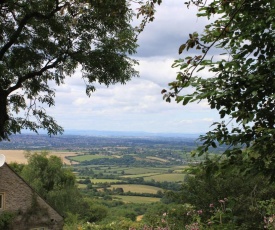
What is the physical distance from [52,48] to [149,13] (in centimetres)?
585

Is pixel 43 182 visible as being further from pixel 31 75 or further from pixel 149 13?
pixel 149 13

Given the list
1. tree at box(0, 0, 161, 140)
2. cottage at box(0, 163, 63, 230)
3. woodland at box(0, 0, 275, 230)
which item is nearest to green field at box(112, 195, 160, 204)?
cottage at box(0, 163, 63, 230)

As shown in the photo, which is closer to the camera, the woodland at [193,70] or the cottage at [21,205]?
the woodland at [193,70]

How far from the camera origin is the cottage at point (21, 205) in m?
23.6

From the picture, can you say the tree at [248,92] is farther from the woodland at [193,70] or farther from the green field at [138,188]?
the green field at [138,188]

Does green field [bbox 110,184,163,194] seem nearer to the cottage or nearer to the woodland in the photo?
the cottage

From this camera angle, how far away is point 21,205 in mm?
24344

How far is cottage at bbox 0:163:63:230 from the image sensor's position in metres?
23.6

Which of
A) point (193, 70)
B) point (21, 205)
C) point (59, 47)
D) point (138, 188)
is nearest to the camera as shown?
point (193, 70)

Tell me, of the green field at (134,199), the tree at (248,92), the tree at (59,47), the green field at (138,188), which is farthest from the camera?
the green field at (138,188)

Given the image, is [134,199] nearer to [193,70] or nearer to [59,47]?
[59,47]

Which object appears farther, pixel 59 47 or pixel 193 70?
pixel 59 47

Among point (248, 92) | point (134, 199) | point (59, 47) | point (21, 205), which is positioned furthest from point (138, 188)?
point (248, 92)

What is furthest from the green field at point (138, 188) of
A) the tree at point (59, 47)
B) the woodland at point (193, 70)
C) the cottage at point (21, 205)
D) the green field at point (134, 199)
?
the tree at point (59, 47)
